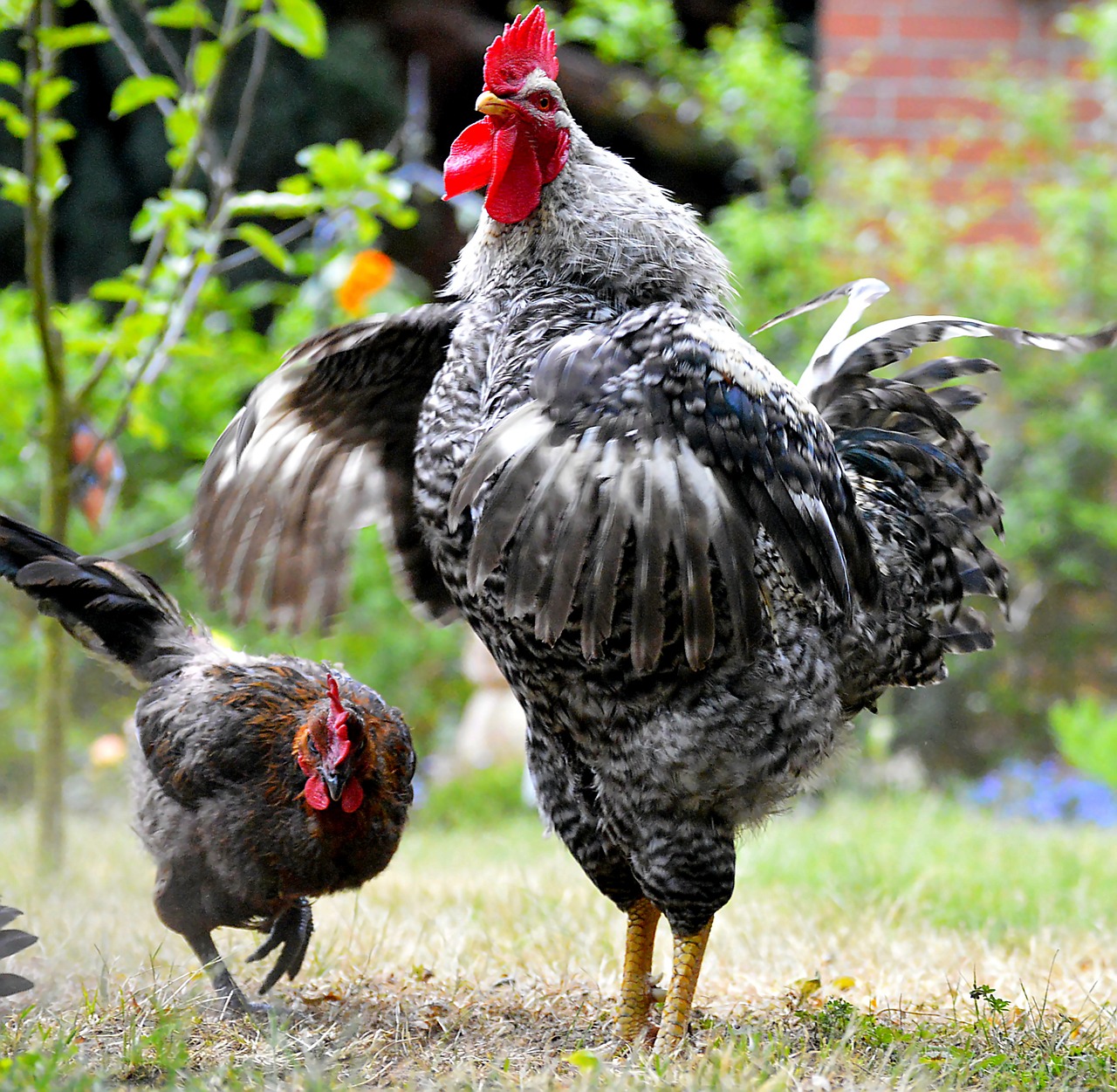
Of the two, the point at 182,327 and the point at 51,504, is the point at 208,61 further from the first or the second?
the point at 51,504

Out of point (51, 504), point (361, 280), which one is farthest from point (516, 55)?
point (361, 280)

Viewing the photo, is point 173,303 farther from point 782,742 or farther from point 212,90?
point 782,742

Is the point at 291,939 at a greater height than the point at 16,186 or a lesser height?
lesser

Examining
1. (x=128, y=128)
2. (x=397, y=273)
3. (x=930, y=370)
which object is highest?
(x=128, y=128)

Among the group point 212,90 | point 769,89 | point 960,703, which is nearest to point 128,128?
point 769,89

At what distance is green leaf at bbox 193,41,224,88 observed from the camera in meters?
4.56

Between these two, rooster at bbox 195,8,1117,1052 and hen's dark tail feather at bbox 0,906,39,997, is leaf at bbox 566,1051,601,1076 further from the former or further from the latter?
hen's dark tail feather at bbox 0,906,39,997

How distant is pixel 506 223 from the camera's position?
3.21 meters

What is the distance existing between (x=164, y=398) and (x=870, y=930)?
17.7 feet

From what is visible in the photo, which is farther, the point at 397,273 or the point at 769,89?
the point at 397,273

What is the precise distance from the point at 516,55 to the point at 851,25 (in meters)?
7.47

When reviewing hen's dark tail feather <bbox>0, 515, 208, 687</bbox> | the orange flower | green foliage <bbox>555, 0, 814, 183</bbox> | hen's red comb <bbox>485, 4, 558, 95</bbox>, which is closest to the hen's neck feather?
hen's red comb <bbox>485, 4, 558, 95</bbox>

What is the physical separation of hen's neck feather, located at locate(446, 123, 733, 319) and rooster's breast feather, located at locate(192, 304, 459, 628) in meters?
0.26

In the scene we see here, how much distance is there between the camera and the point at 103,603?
389 centimetres
